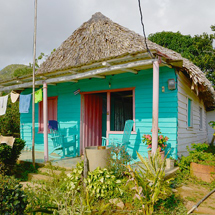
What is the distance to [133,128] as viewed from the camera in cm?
602

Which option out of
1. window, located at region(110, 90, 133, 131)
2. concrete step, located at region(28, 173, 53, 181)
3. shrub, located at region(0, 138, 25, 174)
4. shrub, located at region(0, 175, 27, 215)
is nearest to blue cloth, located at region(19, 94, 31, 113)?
shrub, located at region(0, 138, 25, 174)

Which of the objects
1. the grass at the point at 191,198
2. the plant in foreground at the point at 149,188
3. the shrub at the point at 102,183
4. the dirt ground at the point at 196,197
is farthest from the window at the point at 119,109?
the plant in foreground at the point at 149,188

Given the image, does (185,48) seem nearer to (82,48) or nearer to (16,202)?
(82,48)

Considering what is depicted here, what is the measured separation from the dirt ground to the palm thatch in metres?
2.77

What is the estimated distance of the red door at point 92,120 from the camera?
7.30m

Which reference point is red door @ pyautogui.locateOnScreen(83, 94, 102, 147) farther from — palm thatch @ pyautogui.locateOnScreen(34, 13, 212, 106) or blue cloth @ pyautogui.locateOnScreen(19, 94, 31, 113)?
blue cloth @ pyautogui.locateOnScreen(19, 94, 31, 113)

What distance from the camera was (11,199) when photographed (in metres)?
2.30

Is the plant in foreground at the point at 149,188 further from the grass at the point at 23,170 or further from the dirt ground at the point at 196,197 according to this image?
the grass at the point at 23,170

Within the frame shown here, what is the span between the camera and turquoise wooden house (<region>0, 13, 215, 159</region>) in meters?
5.14

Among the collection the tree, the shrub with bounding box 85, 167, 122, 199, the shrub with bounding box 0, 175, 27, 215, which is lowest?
the shrub with bounding box 85, 167, 122, 199

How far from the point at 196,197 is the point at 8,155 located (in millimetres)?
4185

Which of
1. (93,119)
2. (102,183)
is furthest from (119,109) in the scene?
(102,183)

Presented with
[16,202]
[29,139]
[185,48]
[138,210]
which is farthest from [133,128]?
[185,48]

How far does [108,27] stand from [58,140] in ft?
13.3
